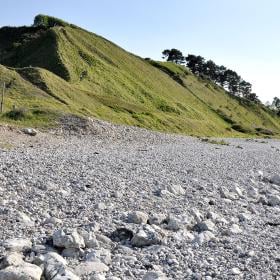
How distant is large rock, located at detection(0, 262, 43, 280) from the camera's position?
8625 mm

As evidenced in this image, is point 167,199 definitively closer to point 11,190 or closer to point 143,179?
point 143,179

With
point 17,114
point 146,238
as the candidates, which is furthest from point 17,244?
point 17,114

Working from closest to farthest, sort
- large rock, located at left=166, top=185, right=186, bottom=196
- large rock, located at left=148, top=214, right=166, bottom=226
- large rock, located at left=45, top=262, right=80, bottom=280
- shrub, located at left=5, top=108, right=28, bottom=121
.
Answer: large rock, located at left=45, top=262, right=80, bottom=280 → large rock, located at left=148, top=214, right=166, bottom=226 → large rock, located at left=166, top=185, right=186, bottom=196 → shrub, located at left=5, top=108, right=28, bottom=121

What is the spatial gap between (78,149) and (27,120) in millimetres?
11072

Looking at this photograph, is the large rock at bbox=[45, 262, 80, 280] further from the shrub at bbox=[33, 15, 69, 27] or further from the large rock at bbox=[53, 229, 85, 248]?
the shrub at bbox=[33, 15, 69, 27]

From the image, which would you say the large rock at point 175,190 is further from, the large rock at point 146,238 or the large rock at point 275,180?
the large rock at point 275,180

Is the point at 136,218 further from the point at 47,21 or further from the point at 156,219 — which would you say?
the point at 47,21

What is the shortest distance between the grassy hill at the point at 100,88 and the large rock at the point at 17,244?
30745 mm

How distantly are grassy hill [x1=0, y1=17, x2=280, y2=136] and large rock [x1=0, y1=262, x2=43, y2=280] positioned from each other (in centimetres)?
3271

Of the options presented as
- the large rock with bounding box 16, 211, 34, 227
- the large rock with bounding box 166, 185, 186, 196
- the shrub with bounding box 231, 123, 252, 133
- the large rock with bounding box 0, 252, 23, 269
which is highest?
the shrub with bounding box 231, 123, 252, 133

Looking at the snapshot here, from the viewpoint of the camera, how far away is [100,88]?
299 ft

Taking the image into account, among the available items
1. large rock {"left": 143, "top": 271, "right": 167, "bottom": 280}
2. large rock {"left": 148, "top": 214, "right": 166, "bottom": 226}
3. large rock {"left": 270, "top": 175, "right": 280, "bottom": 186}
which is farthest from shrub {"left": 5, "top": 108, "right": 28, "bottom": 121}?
large rock {"left": 143, "top": 271, "right": 167, "bottom": 280}

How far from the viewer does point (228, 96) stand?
180500 mm

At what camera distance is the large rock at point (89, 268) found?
968 cm
